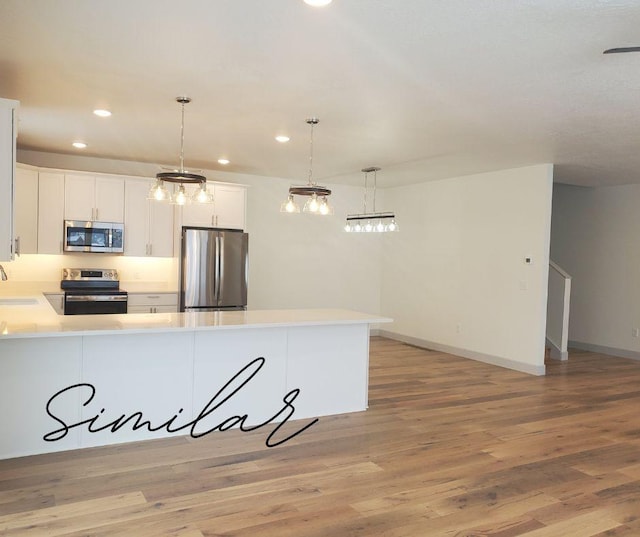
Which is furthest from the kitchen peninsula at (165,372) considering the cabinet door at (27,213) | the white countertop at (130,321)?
the cabinet door at (27,213)

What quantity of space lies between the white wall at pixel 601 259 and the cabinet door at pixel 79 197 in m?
7.08

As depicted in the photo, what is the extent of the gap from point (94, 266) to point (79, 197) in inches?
36.9

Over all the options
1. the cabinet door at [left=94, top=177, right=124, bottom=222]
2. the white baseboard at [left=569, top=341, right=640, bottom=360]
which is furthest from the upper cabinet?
the white baseboard at [left=569, top=341, right=640, bottom=360]

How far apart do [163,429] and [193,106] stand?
2.53 m

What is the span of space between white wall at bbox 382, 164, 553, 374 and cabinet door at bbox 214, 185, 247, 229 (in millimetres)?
2924

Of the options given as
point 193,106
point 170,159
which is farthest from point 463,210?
point 193,106

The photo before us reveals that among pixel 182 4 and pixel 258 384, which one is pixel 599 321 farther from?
pixel 182 4

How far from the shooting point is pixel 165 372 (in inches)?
A: 157

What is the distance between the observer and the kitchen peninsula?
3.57m

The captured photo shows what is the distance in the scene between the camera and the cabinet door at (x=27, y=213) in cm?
594

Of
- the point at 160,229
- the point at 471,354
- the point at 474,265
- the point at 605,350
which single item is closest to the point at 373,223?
the point at 474,265

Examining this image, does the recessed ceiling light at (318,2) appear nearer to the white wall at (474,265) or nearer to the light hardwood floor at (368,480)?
the light hardwood floor at (368,480)

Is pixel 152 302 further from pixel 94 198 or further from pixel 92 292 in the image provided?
pixel 94 198

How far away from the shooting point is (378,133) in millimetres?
5004
